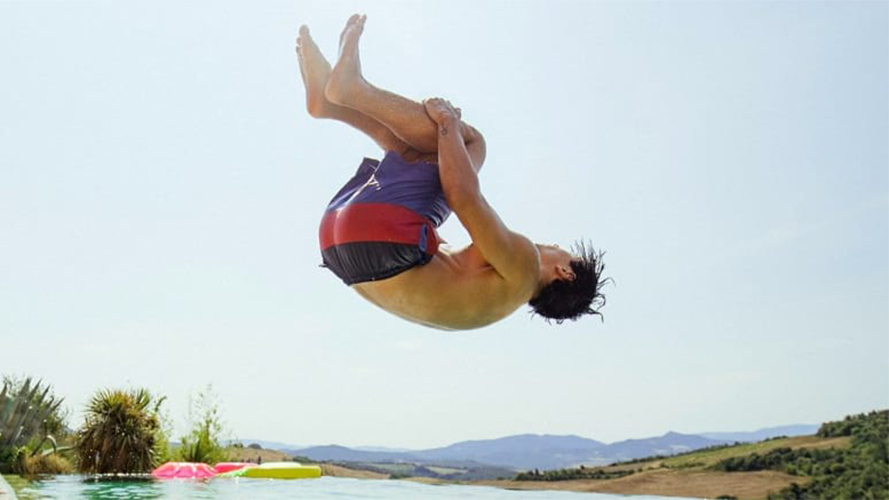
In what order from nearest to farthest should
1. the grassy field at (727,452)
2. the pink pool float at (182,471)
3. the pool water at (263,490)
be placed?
the pool water at (263,490), the pink pool float at (182,471), the grassy field at (727,452)

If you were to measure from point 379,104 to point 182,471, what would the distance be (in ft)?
41.9

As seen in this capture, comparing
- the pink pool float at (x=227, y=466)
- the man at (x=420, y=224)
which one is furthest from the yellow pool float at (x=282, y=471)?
the man at (x=420, y=224)

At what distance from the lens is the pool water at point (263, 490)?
31.1ft

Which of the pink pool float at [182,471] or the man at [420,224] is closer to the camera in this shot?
the man at [420,224]

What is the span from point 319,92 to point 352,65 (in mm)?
213

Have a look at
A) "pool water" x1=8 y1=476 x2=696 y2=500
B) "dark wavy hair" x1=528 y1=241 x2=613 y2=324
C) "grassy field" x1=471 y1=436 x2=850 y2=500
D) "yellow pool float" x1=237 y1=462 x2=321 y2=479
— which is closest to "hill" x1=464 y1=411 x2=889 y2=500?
"grassy field" x1=471 y1=436 x2=850 y2=500

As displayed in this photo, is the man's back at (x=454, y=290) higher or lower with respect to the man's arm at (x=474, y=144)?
lower

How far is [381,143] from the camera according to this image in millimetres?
2766

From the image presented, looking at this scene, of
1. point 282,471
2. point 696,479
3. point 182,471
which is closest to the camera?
point 182,471

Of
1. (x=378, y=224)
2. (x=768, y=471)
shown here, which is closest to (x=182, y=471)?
(x=768, y=471)

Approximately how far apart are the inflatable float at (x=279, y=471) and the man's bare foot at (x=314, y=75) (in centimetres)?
1239

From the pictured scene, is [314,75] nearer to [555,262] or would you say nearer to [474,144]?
[474,144]

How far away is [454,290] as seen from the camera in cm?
259

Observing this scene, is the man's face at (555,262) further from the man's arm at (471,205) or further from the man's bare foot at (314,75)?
the man's bare foot at (314,75)
